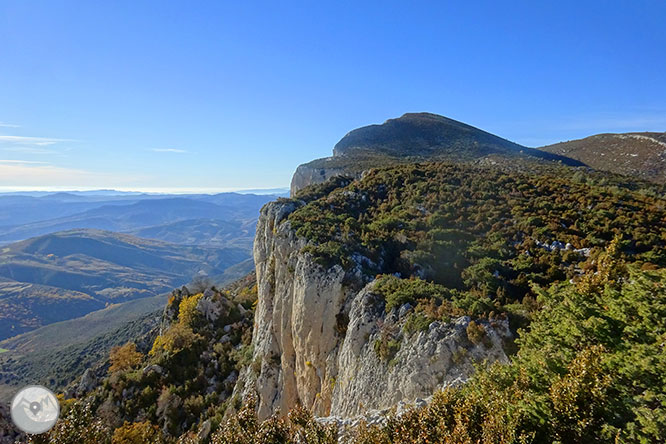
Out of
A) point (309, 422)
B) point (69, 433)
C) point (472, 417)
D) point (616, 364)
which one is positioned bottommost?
point (69, 433)

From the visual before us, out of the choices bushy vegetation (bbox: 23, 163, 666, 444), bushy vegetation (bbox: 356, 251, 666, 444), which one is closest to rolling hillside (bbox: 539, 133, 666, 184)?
bushy vegetation (bbox: 23, 163, 666, 444)

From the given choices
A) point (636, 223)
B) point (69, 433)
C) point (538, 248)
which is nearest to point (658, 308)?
point (538, 248)

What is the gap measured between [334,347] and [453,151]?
240 feet

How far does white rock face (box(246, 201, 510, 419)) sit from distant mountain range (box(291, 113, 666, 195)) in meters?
28.9

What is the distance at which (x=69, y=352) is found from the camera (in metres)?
95.1

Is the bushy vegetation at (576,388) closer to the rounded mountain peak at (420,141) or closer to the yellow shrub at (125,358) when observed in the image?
the yellow shrub at (125,358)

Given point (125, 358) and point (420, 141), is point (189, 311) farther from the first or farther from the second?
point (420, 141)

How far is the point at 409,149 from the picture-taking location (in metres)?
84.6

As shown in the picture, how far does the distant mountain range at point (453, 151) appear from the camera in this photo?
58.7 m

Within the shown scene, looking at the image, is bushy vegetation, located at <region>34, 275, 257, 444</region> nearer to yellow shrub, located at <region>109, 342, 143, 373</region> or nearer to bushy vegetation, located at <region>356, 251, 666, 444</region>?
yellow shrub, located at <region>109, 342, 143, 373</region>

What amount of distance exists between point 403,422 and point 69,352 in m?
125

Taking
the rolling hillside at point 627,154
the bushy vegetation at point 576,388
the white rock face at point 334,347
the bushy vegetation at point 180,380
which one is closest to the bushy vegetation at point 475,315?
the bushy vegetation at point 576,388

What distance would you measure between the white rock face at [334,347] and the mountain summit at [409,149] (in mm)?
33056

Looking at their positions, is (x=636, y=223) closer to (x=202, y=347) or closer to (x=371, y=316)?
(x=371, y=316)
